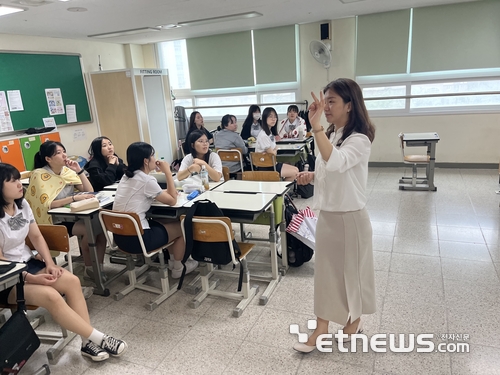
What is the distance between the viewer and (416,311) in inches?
96.8

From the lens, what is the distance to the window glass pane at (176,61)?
759 centimetres

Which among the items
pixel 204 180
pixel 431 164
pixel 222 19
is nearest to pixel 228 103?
pixel 222 19

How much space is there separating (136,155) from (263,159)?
7.30ft

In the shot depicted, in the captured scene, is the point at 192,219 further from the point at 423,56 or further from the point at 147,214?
the point at 423,56

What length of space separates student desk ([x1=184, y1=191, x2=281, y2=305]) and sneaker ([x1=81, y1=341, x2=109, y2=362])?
109cm

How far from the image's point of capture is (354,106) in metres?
1.74

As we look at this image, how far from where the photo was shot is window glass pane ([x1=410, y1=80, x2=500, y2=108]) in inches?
231

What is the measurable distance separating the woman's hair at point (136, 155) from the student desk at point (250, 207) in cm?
47

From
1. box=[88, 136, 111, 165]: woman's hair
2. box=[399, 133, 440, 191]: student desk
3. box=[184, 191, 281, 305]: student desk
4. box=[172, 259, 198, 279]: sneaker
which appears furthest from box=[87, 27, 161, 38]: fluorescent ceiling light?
box=[399, 133, 440, 191]: student desk

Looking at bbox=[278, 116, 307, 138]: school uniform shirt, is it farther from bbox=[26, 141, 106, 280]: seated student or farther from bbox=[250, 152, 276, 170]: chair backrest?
bbox=[26, 141, 106, 280]: seated student

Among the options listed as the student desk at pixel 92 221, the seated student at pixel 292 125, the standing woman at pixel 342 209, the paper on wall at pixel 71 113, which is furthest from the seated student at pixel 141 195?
the paper on wall at pixel 71 113

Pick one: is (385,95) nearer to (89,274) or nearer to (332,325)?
(332,325)

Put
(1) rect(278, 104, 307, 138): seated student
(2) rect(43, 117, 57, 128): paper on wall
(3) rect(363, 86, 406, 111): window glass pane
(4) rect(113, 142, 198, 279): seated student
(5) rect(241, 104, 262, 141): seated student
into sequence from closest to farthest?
(4) rect(113, 142, 198, 279): seated student → (2) rect(43, 117, 57, 128): paper on wall → (1) rect(278, 104, 307, 138): seated student → (5) rect(241, 104, 262, 141): seated student → (3) rect(363, 86, 406, 111): window glass pane

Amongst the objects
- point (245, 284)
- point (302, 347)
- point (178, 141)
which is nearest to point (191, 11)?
point (178, 141)
